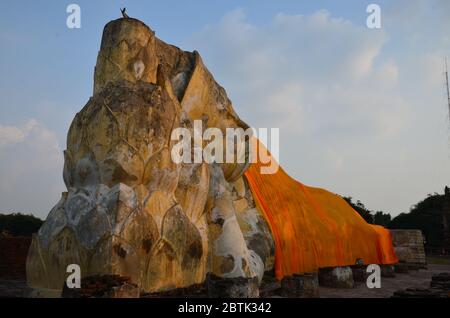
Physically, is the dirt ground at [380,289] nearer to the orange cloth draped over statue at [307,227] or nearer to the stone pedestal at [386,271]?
the stone pedestal at [386,271]

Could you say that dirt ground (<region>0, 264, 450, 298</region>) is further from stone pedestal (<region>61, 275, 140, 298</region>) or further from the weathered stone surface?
stone pedestal (<region>61, 275, 140, 298</region>)

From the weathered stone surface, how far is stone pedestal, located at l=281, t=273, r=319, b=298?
94cm

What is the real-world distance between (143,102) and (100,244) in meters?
1.83

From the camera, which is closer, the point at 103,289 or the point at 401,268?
the point at 103,289

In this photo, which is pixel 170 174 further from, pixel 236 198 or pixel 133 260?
pixel 236 198

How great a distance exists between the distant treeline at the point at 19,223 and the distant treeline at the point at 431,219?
17952 mm

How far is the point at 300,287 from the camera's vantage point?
7531 mm

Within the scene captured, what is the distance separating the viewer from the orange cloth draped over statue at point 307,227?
345 inches

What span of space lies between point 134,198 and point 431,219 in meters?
26.5

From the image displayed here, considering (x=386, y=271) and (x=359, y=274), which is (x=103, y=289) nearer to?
(x=359, y=274)

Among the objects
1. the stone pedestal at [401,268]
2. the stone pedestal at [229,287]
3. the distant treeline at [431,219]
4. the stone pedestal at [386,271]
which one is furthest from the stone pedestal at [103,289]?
the distant treeline at [431,219]

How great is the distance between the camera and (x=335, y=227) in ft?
34.2

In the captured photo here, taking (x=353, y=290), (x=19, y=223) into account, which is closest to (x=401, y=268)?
(x=353, y=290)
